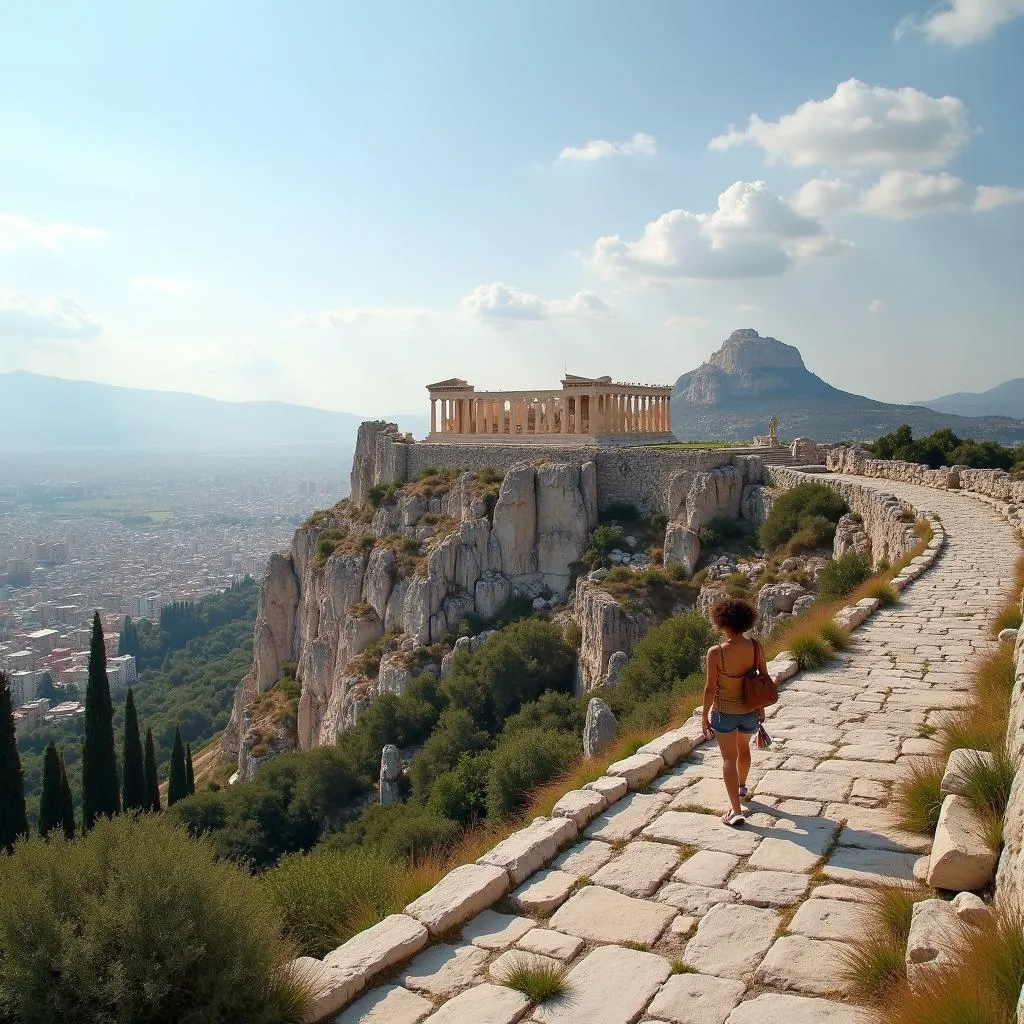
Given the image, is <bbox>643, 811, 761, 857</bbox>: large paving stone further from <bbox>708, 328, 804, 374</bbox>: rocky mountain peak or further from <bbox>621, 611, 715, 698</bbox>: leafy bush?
<bbox>708, 328, 804, 374</bbox>: rocky mountain peak

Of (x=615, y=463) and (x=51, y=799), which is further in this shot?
(x=615, y=463)

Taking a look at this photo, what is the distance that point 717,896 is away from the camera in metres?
5.21

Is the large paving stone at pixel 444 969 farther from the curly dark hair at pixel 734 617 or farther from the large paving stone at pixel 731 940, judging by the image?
the curly dark hair at pixel 734 617

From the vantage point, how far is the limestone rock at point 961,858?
4.72 meters

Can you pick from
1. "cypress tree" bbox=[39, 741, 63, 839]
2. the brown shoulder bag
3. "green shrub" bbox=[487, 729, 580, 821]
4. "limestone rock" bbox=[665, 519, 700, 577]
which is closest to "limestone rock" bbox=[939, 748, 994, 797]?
the brown shoulder bag

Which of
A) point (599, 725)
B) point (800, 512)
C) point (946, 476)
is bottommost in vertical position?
point (599, 725)

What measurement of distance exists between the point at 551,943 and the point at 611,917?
0.42 meters

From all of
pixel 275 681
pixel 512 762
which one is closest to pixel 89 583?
pixel 275 681

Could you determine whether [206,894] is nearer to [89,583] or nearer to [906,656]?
[906,656]

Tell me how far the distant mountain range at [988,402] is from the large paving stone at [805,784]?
10489 cm

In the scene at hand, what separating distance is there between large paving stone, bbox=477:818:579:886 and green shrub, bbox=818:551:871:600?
11655mm

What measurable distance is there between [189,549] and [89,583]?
33.5m

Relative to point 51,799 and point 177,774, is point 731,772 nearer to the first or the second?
point 51,799

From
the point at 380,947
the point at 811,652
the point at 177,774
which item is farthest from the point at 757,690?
the point at 177,774
